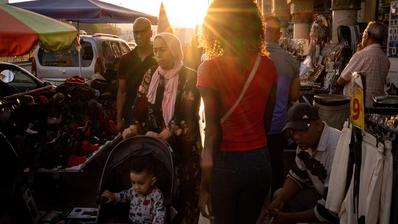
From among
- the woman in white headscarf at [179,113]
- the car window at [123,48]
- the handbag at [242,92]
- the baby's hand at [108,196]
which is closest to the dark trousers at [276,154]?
the woman in white headscarf at [179,113]

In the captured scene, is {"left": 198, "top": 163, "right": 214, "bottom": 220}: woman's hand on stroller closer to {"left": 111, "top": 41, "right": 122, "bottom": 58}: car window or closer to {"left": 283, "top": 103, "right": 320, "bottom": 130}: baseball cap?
{"left": 283, "top": 103, "right": 320, "bottom": 130}: baseball cap

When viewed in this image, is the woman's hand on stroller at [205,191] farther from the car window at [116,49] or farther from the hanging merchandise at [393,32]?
the car window at [116,49]

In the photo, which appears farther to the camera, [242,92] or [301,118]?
[301,118]

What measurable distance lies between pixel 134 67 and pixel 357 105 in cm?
345

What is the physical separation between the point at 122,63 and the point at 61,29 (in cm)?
163

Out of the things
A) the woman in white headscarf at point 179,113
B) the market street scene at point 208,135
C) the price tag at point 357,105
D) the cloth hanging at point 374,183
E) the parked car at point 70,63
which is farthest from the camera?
the parked car at point 70,63

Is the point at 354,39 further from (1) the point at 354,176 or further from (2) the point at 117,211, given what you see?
(1) the point at 354,176

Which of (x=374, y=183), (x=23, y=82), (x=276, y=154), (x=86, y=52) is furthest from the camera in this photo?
(x=86, y=52)

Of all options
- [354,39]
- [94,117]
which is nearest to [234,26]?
[94,117]

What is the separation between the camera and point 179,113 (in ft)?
14.3

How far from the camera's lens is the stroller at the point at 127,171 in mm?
4164

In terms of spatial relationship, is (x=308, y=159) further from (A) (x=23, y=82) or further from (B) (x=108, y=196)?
(A) (x=23, y=82)

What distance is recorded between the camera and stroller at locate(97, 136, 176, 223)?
4.16 meters

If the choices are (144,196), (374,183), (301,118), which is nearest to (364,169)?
(374,183)
